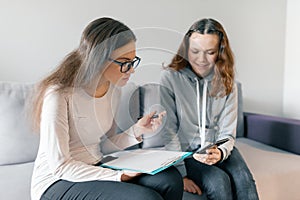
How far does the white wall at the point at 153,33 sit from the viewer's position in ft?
4.74

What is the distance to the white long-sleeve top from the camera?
789mm

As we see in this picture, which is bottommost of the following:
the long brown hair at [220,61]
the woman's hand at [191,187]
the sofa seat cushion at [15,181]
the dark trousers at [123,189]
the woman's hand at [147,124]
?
the woman's hand at [191,187]

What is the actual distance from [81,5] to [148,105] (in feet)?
2.81

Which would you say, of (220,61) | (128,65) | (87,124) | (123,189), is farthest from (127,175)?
(220,61)

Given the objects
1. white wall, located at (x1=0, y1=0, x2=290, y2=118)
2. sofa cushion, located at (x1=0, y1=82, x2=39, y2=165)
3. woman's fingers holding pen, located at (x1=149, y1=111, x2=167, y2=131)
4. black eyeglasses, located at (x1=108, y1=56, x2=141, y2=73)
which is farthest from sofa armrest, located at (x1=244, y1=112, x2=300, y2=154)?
sofa cushion, located at (x1=0, y1=82, x2=39, y2=165)

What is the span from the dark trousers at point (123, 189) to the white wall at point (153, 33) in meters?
0.33

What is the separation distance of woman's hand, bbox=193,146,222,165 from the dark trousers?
17 centimetres

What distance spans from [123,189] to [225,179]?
0.42 metres

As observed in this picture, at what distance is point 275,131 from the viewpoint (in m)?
1.60

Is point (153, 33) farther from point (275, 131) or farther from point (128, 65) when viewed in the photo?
point (275, 131)

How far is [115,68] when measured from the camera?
854 mm

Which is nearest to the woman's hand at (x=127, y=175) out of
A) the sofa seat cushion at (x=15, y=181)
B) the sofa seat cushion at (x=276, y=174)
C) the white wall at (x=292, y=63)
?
the sofa seat cushion at (x=15, y=181)

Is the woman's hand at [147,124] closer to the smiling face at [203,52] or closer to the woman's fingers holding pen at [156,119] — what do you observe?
the woman's fingers holding pen at [156,119]

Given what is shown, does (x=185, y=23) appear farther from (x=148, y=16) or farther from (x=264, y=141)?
(x=264, y=141)
